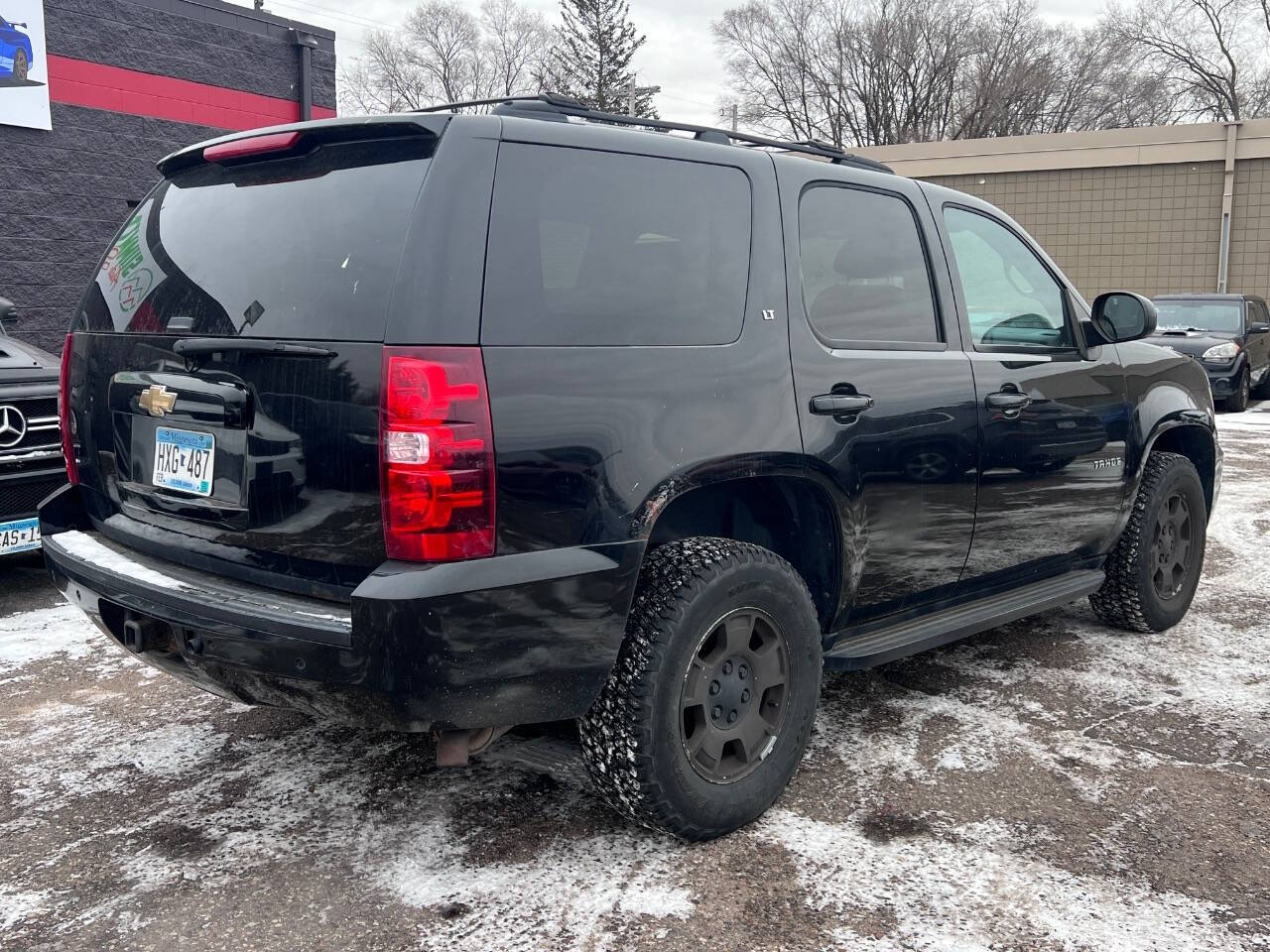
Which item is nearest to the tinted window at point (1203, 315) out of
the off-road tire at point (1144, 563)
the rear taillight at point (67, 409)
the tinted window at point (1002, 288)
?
the off-road tire at point (1144, 563)

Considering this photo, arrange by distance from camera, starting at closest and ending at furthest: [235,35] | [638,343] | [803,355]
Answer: [638,343]
[803,355]
[235,35]

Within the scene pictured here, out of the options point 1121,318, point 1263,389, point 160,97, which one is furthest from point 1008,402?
point 1263,389

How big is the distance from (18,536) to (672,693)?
3784 mm

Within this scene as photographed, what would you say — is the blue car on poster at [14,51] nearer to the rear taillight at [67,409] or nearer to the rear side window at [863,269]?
the rear taillight at [67,409]

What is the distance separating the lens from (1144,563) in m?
4.71

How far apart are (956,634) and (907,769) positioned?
0.52 meters

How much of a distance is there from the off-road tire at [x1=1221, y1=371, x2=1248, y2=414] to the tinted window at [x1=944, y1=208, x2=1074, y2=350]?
11946mm

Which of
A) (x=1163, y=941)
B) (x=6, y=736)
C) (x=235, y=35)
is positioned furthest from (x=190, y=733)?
(x=235, y=35)

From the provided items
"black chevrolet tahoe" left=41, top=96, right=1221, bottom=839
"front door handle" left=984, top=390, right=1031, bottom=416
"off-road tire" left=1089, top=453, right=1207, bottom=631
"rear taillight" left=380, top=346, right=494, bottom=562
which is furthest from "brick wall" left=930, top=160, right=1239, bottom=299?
"rear taillight" left=380, top=346, right=494, bottom=562

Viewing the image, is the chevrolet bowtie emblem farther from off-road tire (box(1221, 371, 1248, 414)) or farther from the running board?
off-road tire (box(1221, 371, 1248, 414))

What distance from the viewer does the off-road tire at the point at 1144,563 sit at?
466cm

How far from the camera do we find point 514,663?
2.49 m

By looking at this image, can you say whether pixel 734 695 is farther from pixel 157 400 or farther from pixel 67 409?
pixel 67 409

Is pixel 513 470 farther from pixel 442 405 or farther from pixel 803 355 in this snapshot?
pixel 803 355
